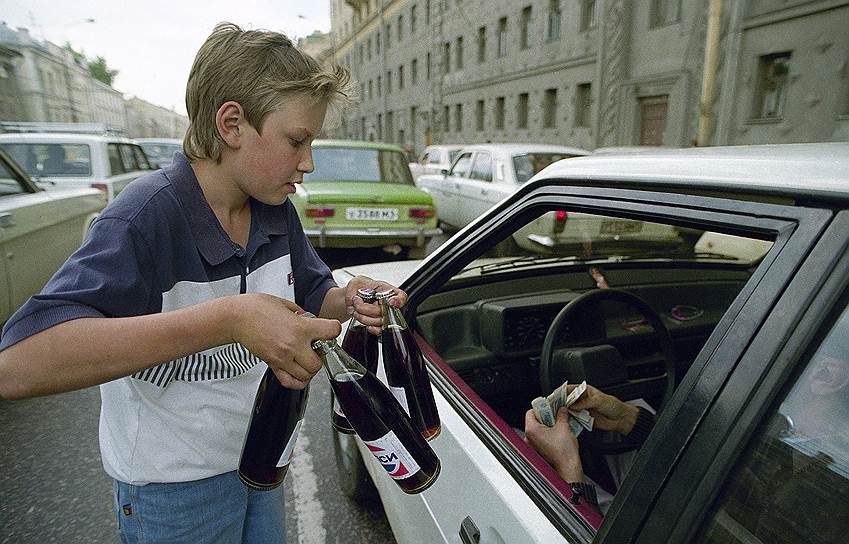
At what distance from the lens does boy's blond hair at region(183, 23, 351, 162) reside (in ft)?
3.49

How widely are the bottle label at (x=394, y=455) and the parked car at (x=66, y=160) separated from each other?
23.6ft

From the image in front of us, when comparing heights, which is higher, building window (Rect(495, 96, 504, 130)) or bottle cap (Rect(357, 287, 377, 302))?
building window (Rect(495, 96, 504, 130))

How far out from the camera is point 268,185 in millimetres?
1144

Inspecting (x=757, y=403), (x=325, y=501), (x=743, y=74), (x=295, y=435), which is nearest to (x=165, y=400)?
(x=295, y=435)

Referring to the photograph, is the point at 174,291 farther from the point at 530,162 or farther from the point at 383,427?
the point at 530,162

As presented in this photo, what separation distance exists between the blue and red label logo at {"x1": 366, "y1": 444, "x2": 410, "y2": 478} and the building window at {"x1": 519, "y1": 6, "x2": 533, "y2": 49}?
68.0ft

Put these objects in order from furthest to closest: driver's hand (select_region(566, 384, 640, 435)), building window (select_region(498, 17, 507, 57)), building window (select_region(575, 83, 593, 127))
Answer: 1. building window (select_region(498, 17, 507, 57))
2. building window (select_region(575, 83, 593, 127))
3. driver's hand (select_region(566, 384, 640, 435))

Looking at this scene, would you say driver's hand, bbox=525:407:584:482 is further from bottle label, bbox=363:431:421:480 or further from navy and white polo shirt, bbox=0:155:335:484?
navy and white polo shirt, bbox=0:155:335:484

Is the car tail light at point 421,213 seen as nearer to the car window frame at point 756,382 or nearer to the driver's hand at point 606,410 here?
the driver's hand at point 606,410

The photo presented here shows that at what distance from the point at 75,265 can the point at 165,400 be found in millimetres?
391

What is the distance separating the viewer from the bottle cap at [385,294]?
48.4 inches

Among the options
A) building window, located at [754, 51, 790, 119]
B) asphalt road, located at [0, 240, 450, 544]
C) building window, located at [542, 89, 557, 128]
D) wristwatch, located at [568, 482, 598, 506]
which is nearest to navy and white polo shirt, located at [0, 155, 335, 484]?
wristwatch, located at [568, 482, 598, 506]

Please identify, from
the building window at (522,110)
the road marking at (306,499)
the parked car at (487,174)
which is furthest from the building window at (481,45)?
the road marking at (306,499)

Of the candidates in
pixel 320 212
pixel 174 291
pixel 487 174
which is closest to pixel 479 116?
pixel 487 174
